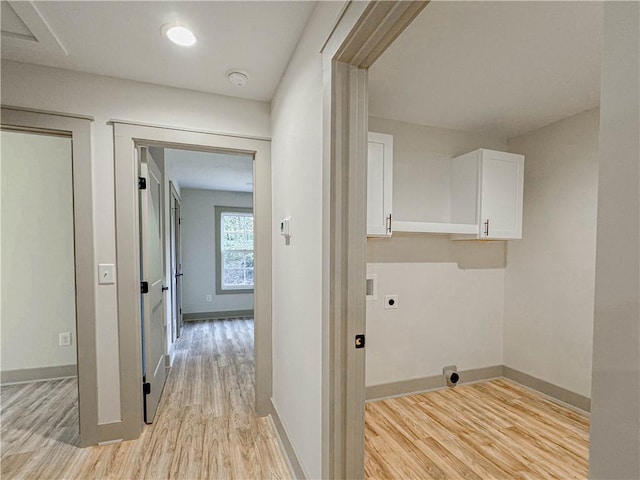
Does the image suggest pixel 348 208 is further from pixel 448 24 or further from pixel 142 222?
pixel 142 222

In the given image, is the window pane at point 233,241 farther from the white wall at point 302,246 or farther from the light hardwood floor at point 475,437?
the light hardwood floor at point 475,437

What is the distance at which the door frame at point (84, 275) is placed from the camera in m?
1.96

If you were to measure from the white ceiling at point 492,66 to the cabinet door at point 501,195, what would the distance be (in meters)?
0.36

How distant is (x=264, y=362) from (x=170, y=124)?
1.89 m

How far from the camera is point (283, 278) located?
204 cm

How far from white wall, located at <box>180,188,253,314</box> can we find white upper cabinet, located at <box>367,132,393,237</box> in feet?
14.0

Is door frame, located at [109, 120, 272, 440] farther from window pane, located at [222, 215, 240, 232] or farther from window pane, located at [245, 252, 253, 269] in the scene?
window pane, located at [245, 252, 253, 269]

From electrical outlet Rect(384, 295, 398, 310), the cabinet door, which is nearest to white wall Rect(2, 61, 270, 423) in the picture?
electrical outlet Rect(384, 295, 398, 310)

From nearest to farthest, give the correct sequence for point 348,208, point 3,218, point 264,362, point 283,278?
1. point 348,208
2. point 283,278
3. point 264,362
4. point 3,218

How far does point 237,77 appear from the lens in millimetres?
2021

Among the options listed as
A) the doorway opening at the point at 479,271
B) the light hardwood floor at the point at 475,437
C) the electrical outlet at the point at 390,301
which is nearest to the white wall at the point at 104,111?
the doorway opening at the point at 479,271

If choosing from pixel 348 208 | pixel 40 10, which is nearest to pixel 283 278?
pixel 348 208

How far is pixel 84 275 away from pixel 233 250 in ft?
13.8

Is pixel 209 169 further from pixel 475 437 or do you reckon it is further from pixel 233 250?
pixel 475 437
